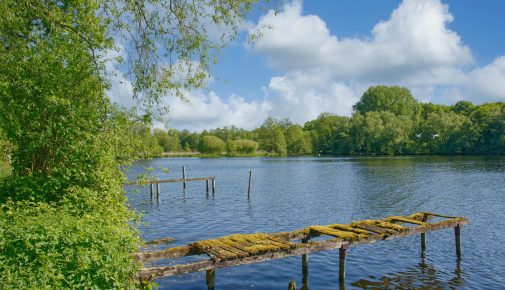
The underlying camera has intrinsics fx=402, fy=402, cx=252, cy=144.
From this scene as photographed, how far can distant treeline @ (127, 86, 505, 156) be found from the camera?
11056 centimetres

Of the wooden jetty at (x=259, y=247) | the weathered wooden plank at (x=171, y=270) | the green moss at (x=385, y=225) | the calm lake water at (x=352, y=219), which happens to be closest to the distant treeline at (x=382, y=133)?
the calm lake water at (x=352, y=219)

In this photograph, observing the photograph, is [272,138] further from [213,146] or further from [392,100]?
[392,100]

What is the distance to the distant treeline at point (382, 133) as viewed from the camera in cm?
11056

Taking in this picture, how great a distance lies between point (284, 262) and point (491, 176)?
150ft

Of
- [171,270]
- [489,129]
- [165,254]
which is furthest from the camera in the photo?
[489,129]

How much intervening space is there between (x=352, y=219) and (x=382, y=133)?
104 metres

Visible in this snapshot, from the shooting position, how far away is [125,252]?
920 cm

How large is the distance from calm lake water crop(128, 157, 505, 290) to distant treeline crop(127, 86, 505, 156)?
53.2 meters

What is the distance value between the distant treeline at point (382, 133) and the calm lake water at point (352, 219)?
53236 millimetres

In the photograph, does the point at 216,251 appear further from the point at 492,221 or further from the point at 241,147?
the point at 241,147

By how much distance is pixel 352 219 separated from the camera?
27.2 meters

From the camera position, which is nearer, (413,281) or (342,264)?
(342,264)

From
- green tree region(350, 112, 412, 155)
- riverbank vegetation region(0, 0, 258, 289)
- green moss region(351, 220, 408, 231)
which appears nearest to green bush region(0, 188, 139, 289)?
riverbank vegetation region(0, 0, 258, 289)

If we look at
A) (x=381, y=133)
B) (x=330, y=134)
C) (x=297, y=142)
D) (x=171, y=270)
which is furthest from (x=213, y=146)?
(x=171, y=270)
